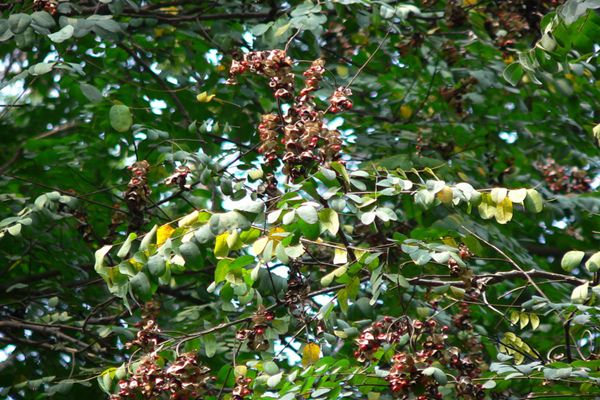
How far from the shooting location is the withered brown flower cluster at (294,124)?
270 centimetres

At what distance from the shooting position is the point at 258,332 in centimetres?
301

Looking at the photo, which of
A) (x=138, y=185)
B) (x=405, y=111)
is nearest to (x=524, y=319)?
(x=138, y=185)

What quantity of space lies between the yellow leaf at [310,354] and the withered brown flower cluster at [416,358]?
0.19m

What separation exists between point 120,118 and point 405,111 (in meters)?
1.88

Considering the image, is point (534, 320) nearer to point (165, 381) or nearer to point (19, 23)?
point (165, 381)

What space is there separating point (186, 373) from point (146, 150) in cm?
126

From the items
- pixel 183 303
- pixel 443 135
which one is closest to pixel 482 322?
pixel 443 135

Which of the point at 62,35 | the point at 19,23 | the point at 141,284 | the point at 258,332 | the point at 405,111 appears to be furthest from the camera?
the point at 405,111

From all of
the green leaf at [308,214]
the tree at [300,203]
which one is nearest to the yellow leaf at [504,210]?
the tree at [300,203]

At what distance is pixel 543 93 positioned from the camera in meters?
4.95

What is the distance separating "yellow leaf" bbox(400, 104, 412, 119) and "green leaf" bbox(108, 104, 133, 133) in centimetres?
182

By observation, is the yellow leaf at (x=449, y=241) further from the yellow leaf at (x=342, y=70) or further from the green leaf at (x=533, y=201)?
the yellow leaf at (x=342, y=70)

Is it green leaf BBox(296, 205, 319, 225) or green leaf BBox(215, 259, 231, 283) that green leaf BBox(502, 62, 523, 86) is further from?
green leaf BBox(215, 259, 231, 283)

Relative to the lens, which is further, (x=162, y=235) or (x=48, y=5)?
(x=48, y=5)
